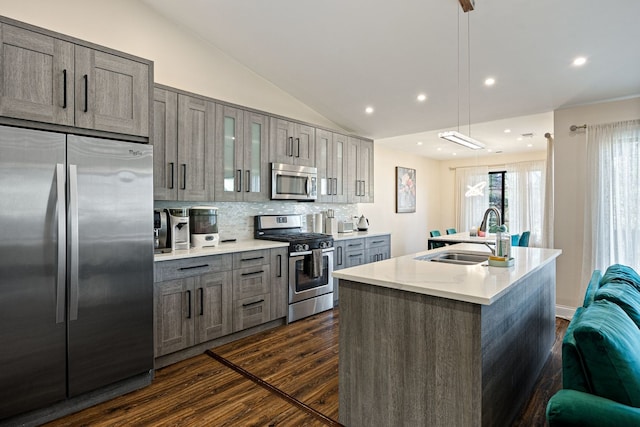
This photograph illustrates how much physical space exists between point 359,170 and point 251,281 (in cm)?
278

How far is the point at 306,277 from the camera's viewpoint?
400 centimetres

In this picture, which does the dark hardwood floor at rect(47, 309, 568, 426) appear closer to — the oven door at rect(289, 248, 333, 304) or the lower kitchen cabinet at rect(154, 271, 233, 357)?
the lower kitchen cabinet at rect(154, 271, 233, 357)

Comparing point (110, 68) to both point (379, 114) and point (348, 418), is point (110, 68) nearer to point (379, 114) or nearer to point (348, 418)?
point (348, 418)

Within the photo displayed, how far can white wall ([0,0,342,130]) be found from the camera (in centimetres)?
283

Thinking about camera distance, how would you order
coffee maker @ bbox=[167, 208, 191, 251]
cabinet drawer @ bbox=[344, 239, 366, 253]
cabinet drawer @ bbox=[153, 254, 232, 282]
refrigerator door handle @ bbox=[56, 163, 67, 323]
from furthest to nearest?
cabinet drawer @ bbox=[344, 239, 366, 253], coffee maker @ bbox=[167, 208, 191, 251], cabinet drawer @ bbox=[153, 254, 232, 282], refrigerator door handle @ bbox=[56, 163, 67, 323]

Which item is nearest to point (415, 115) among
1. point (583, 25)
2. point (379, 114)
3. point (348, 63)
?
point (379, 114)

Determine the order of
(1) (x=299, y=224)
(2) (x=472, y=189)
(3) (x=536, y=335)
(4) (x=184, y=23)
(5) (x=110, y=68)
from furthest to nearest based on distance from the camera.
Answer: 1. (2) (x=472, y=189)
2. (1) (x=299, y=224)
3. (4) (x=184, y=23)
4. (3) (x=536, y=335)
5. (5) (x=110, y=68)

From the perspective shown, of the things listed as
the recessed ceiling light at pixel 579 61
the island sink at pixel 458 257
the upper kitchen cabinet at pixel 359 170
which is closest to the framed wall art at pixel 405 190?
the upper kitchen cabinet at pixel 359 170

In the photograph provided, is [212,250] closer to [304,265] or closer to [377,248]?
[304,265]

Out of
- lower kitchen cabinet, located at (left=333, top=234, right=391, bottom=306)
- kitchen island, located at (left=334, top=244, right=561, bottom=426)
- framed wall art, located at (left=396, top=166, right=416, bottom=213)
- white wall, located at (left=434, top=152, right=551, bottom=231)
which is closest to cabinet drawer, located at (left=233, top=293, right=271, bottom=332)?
lower kitchen cabinet, located at (left=333, top=234, right=391, bottom=306)

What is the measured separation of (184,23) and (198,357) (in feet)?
11.1

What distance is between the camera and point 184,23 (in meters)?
3.60

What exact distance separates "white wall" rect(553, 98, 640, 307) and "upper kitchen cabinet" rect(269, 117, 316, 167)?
10.1 ft

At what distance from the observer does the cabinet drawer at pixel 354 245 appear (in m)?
4.64
